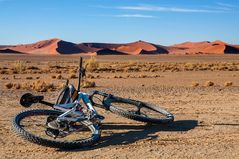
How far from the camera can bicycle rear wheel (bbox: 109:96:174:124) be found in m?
10.3

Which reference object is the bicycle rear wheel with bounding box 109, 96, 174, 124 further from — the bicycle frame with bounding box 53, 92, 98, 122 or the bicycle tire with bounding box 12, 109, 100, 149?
the bicycle tire with bounding box 12, 109, 100, 149

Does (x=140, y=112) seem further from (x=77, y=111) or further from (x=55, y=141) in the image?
(x=55, y=141)

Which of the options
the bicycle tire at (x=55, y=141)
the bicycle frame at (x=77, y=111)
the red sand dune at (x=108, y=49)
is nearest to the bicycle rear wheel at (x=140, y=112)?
the bicycle frame at (x=77, y=111)

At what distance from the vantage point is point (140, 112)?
11.5 meters

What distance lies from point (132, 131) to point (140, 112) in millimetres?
1774

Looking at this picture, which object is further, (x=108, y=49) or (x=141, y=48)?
(x=141, y=48)

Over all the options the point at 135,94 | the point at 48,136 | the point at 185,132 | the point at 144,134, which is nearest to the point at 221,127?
the point at 185,132

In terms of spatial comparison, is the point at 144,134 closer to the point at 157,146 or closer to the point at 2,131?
the point at 157,146

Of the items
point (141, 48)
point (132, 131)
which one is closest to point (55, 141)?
point (132, 131)

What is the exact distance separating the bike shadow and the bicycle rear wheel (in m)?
0.17

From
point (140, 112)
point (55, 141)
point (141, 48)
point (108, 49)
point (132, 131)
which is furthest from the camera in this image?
point (141, 48)

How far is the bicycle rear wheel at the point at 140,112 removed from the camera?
10.3 metres

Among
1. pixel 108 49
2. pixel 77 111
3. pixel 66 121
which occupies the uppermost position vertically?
pixel 77 111

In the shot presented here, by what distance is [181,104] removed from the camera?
14.5 m
